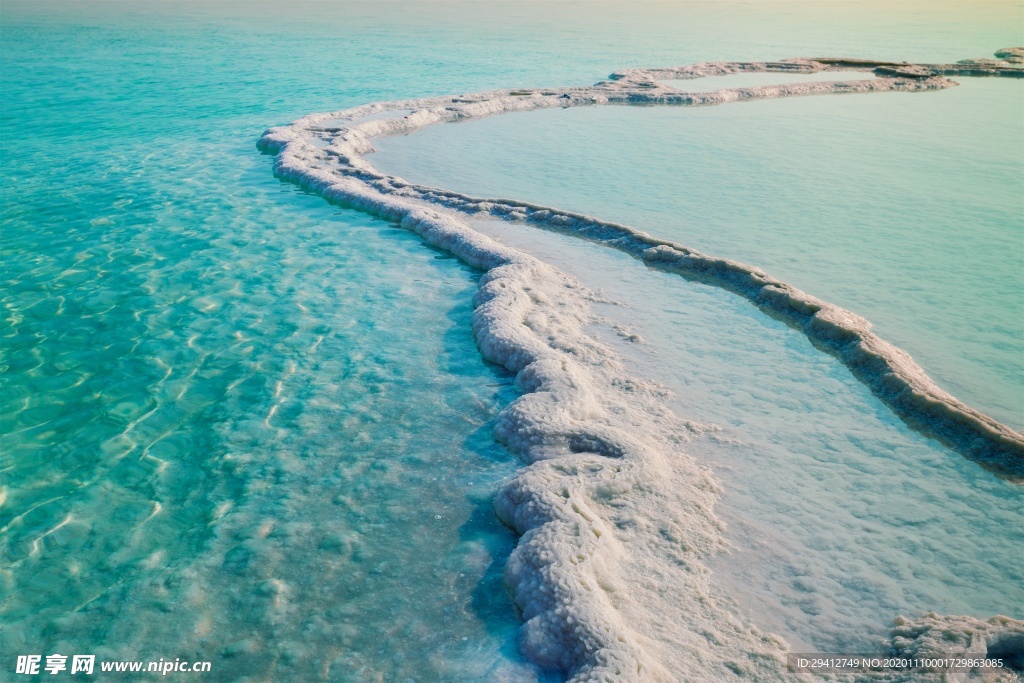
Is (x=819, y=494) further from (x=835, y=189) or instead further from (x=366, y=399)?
(x=835, y=189)

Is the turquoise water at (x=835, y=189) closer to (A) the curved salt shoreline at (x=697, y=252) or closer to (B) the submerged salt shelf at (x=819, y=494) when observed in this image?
(A) the curved salt shoreline at (x=697, y=252)

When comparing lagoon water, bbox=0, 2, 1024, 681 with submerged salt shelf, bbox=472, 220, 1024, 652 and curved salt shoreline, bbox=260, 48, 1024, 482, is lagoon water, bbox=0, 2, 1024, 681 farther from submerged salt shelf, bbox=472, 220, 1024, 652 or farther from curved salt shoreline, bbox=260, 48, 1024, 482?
curved salt shoreline, bbox=260, 48, 1024, 482

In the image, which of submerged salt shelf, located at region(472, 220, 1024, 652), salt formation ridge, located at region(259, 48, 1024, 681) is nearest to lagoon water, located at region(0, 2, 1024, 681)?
submerged salt shelf, located at region(472, 220, 1024, 652)

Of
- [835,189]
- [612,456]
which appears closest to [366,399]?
[612,456]

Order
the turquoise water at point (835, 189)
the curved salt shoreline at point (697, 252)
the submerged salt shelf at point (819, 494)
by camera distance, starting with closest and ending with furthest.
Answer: the submerged salt shelf at point (819, 494)
the curved salt shoreline at point (697, 252)
the turquoise water at point (835, 189)

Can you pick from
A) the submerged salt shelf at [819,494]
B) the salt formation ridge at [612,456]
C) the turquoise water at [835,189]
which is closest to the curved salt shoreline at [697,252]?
the salt formation ridge at [612,456]

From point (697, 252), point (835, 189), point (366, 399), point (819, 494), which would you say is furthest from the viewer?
point (835, 189)

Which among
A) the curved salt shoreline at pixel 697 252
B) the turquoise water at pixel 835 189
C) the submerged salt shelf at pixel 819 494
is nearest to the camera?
the submerged salt shelf at pixel 819 494
